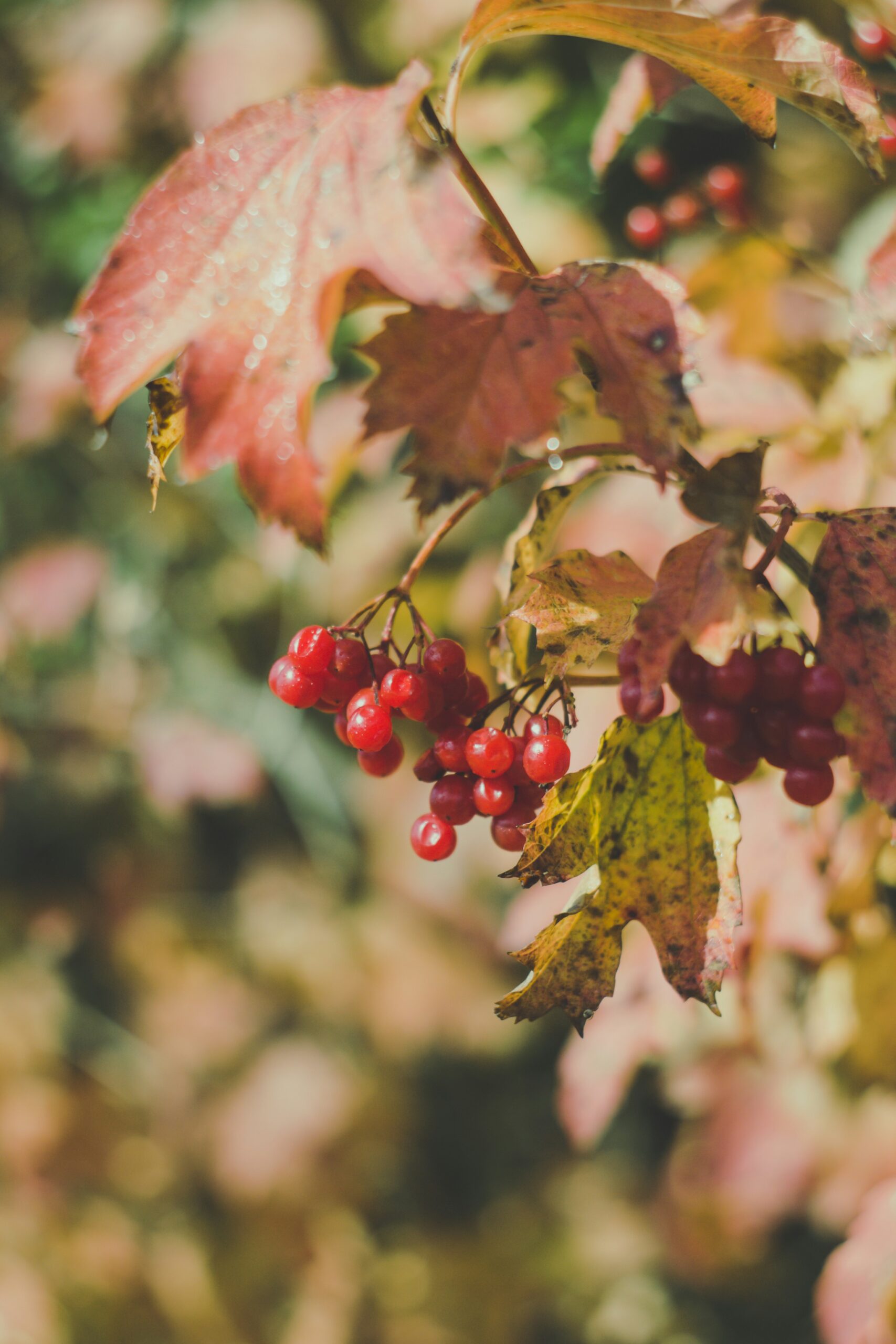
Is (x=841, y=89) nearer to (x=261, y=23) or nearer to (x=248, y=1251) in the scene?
(x=261, y=23)

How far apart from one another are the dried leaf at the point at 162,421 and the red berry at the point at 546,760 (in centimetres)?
28

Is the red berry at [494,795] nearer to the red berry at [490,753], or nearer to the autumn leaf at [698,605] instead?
the red berry at [490,753]

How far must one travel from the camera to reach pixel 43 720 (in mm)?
2004

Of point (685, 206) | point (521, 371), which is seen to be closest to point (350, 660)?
point (521, 371)

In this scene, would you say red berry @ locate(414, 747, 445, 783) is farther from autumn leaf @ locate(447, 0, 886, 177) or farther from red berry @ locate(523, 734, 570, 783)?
autumn leaf @ locate(447, 0, 886, 177)

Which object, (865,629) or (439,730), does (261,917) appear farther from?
(865,629)

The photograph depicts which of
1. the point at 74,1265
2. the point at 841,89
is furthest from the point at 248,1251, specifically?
the point at 841,89

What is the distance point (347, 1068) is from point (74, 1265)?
677 mm

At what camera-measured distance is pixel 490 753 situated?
1.87ft

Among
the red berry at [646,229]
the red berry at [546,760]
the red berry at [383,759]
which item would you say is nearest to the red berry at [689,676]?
the red berry at [546,760]

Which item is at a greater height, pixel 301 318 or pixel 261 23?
pixel 261 23

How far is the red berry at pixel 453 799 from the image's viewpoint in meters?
0.61

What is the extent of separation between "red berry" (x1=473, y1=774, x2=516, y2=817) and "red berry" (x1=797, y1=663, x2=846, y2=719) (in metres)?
0.19

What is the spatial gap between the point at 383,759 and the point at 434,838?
7 cm
